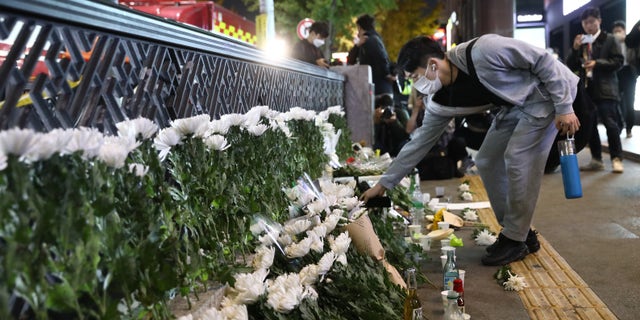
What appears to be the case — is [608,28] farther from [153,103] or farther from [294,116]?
[153,103]

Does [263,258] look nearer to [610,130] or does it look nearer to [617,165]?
[610,130]

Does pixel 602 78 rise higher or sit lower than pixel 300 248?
higher

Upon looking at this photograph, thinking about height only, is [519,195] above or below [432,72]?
below

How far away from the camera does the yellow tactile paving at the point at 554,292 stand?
452 cm

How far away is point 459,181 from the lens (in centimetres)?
1171

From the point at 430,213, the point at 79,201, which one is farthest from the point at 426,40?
→ the point at 79,201

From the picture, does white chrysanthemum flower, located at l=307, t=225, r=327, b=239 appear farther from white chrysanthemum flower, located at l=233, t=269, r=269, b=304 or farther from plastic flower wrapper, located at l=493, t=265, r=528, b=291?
plastic flower wrapper, located at l=493, t=265, r=528, b=291

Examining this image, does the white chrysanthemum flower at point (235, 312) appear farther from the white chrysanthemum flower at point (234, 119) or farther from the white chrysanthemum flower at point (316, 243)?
the white chrysanthemum flower at point (234, 119)

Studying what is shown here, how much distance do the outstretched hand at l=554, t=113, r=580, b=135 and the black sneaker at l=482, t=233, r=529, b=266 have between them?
3.44 ft

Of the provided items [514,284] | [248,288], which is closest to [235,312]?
[248,288]

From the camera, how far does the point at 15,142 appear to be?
182cm

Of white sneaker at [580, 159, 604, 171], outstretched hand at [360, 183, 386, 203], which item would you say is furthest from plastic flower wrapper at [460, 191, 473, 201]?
outstretched hand at [360, 183, 386, 203]

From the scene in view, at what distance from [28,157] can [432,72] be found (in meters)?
4.32

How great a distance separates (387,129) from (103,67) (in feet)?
34.5
